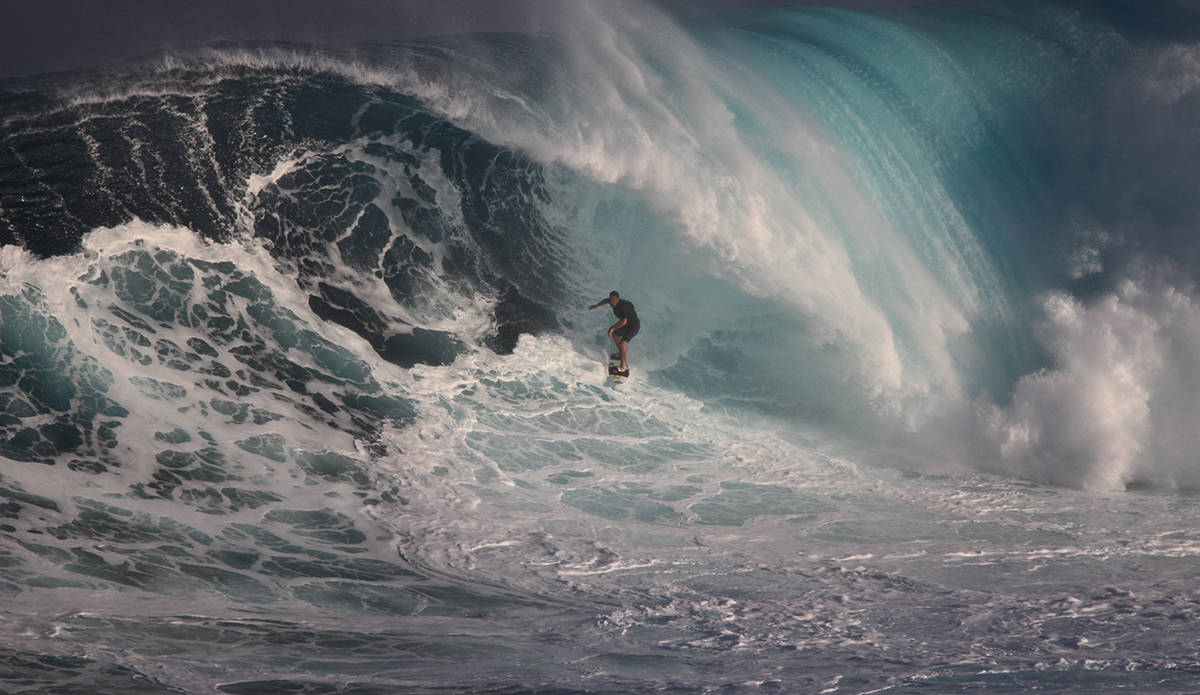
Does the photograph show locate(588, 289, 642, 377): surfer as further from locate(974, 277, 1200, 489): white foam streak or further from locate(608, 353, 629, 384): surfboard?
locate(974, 277, 1200, 489): white foam streak

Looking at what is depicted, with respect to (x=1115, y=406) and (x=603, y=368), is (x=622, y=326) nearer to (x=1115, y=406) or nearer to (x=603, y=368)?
(x=603, y=368)

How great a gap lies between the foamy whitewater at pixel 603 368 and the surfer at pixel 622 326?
1.61ft

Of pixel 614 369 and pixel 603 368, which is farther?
pixel 603 368

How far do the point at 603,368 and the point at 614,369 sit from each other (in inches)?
15.6

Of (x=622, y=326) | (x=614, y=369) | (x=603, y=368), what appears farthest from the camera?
(x=603, y=368)

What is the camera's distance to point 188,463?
6.84m

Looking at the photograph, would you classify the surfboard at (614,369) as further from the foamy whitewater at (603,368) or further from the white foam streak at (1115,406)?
the white foam streak at (1115,406)

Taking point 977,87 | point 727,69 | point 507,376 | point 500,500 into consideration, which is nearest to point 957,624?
point 500,500

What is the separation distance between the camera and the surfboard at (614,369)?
8.54m

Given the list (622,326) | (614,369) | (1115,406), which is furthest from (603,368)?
(1115,406)

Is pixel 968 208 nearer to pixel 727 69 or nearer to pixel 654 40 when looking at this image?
pixel 727 69

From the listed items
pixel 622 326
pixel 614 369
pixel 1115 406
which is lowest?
pixel 1115 406

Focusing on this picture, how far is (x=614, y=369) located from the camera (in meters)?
8.55

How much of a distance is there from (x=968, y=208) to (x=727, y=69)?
4.04 meters
